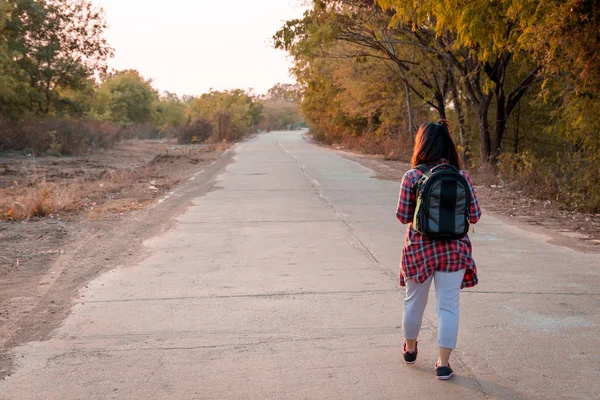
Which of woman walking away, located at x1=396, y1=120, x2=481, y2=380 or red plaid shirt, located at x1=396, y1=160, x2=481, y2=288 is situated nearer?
woman walking away, located at x1=396, y1=120, x2=481, y2=380

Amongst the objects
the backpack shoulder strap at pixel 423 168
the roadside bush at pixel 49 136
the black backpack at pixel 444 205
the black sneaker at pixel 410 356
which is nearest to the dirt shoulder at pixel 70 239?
the black sneaker at pixel 410 356

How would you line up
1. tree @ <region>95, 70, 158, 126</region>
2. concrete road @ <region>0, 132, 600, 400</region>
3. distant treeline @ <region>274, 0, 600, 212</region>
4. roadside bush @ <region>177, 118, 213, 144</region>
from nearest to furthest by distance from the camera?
concrete road @ <region>0, 132, 600, 400</region> → distant treeline @ <region>274, 0, 600, 212</region> → roadside bush @ <region>177, 118, 213, 144</region> → tree @ <region>95, 70, 158, 126</region>

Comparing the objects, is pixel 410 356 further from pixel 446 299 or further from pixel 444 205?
pixel 444 205

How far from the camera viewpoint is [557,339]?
5.20 m

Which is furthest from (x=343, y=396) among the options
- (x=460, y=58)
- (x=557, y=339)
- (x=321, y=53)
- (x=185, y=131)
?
(x=185, y=131)

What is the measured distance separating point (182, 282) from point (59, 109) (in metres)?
32.4

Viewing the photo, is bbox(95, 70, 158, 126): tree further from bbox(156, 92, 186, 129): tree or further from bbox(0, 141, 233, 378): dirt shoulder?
bbox(0, 141, 233, 378): dirt shoulder

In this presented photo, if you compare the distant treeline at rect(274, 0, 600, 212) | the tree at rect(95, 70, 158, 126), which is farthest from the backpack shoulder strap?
the tree at rect(95, 70, 158, 126)

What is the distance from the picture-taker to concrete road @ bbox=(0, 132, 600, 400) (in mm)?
4332

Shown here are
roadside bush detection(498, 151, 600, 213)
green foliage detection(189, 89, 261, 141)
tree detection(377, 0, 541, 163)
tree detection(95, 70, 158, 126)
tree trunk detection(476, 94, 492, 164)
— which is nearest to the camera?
tree detection(377, 0, 541, 163)

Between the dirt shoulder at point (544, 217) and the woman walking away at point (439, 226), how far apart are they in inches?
214

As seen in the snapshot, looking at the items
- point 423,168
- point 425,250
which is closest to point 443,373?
point 425,250

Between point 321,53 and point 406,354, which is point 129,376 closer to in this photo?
point 406,354

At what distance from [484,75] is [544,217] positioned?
32.5ft
